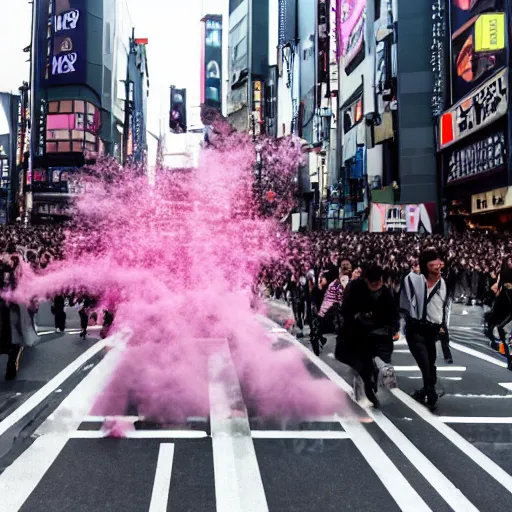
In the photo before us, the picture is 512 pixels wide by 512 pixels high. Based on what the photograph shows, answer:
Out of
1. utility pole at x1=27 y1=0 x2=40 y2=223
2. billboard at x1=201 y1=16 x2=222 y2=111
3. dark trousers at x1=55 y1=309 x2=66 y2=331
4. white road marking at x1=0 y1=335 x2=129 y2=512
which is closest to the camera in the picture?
white road marking at x1=0 y1=335 x2=129 y2=512

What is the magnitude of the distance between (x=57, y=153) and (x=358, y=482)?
91741 mm

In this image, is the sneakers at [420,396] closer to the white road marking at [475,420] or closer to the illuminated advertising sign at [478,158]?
the white road marking at [475,420]

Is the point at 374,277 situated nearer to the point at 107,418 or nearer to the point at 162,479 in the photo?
the point at 107,418

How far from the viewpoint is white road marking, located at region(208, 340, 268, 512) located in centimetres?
444

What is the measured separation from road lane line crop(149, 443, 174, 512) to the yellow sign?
36.5 m

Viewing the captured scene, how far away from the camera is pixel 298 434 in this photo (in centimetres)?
603

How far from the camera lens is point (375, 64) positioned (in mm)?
62688

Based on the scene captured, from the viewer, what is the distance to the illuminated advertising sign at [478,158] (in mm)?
37781

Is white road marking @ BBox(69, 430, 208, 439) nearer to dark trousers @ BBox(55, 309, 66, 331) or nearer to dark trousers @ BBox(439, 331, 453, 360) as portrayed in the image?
dark trousers @ BBox(439, 331, 453, 360)

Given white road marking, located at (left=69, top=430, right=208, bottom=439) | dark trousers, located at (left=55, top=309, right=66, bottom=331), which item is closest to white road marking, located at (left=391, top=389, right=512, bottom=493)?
white road marking, located at (left=69, top=430, right=208, bottom=439)

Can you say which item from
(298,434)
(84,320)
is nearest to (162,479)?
(298,434)

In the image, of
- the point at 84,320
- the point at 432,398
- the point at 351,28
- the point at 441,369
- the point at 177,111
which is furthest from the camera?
the point at 177,111

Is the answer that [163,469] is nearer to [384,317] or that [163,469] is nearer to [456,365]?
[384,317]

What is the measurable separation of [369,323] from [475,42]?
35.2 meters
